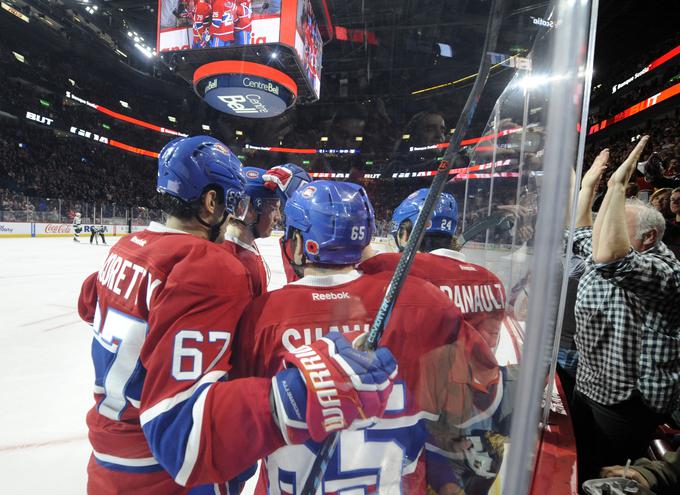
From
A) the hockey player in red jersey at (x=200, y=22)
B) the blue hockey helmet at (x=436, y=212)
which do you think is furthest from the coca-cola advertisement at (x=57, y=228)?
the blue hockey helmet at (x=436, y=212)

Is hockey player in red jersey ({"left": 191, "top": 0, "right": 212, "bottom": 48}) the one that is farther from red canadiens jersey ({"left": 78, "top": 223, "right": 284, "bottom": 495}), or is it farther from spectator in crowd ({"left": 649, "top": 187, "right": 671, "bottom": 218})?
spectator in crowd ({"left": 649, "top": 187, "right": 671, "bottom": 218})

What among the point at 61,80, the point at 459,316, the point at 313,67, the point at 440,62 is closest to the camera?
the point at 459,316

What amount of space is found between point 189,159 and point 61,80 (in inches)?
501

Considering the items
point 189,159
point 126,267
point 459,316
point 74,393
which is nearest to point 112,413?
point 126,267

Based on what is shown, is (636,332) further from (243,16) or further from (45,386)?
(45,386)

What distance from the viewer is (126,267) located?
70cm

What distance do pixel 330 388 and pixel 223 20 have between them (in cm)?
119

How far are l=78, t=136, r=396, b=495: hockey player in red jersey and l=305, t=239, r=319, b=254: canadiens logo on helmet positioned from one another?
4.8 inches

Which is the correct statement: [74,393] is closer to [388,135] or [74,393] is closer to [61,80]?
[388,135]

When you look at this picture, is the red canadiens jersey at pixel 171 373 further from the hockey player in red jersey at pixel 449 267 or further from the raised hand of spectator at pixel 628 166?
the raised hand of spectator at pixel 628 166

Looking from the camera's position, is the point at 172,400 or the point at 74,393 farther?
the point at 74,393

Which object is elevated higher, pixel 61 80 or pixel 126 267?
pixel 61 80

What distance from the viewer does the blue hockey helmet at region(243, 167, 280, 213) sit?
1.27m

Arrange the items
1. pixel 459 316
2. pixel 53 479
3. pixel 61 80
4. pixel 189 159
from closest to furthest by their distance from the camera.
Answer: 1. pixel 459 316
2. pixel 189 159
3. pixel 53 479
4. pixel 61 80
